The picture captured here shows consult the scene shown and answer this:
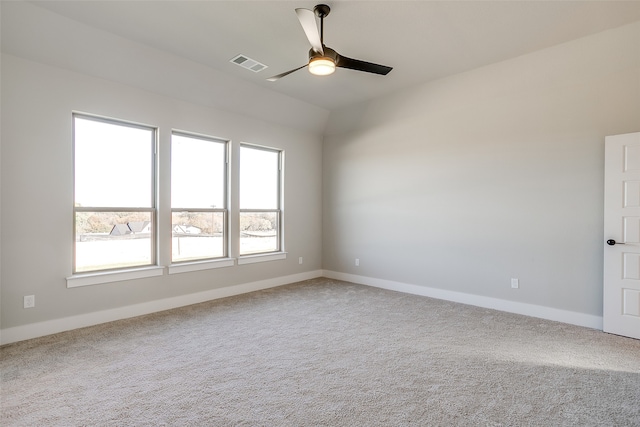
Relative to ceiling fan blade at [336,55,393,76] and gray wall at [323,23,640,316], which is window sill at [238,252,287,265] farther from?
ceiling fan blade at [336,55,393,76]

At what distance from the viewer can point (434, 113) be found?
472 cm

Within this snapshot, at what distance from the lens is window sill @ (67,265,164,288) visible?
3438mm

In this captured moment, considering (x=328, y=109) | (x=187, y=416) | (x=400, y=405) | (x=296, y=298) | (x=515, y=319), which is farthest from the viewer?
(x=328, y=109)

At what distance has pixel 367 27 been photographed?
125 inches

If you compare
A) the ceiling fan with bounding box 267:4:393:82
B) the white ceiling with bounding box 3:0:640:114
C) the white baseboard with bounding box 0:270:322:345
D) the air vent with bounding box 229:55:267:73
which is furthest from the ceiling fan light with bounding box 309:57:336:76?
the white baseboard with bounding box 0:270:322:345

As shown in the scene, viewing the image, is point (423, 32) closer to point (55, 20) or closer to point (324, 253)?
point (55, 20)

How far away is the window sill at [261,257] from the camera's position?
5.03m

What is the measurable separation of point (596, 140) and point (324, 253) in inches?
170

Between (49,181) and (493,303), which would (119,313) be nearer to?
(49,181)

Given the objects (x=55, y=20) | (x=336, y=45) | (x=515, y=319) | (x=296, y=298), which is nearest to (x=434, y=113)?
(x=336, y=45)

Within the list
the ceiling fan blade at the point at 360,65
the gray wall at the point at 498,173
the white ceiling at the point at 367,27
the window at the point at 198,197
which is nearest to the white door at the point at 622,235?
the gray wall at the point at 498,173

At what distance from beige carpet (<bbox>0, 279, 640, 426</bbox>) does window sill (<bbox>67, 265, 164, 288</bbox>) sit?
484mm

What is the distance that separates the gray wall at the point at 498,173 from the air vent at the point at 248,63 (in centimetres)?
195

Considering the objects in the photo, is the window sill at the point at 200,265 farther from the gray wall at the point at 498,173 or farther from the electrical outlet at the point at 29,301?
the gray wall at the point at 498,173
